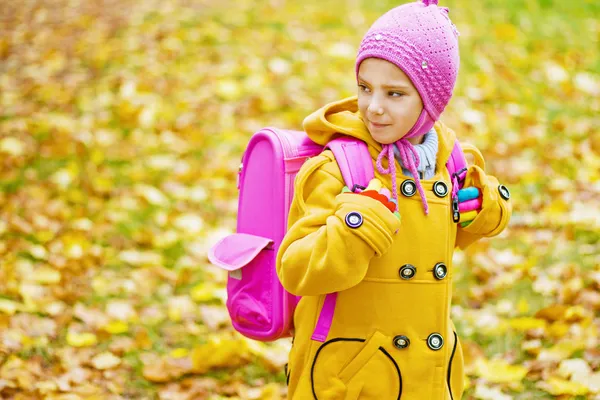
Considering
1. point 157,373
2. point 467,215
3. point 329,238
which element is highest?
point 467,215

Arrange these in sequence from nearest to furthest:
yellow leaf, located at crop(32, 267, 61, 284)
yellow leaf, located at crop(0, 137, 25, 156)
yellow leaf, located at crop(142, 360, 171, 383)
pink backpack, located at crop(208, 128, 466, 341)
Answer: pink backpack, located at crop(208, 128, 466, 341) → yellow leaf, located at crop(142, 360, 171, 383) → yellow leaf, located at crop(32, 267, 61, 284) → yellow leaf, located at crop(0, 137, 25, 156)

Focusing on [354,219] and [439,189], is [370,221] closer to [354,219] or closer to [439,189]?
[354,219]

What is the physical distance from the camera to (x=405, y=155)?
6.77 feet

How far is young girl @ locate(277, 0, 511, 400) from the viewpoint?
6.30ft

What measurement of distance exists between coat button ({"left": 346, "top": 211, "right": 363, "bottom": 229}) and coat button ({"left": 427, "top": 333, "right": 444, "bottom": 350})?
47 centimetres

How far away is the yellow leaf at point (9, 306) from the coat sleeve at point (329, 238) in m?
2.06

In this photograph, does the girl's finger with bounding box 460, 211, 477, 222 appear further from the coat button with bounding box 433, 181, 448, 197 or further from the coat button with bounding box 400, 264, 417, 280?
the coat button with bounding box 400, 264, 417, 280

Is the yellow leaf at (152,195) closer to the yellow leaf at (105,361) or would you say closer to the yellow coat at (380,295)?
the yellow leaf at (105,361)

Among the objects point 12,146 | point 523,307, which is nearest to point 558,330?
point 523,307

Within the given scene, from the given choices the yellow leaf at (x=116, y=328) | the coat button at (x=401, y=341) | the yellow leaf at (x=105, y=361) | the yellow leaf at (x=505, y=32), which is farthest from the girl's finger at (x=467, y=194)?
the yellow leaf at (x=505, y=32)

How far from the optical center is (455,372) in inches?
90.0

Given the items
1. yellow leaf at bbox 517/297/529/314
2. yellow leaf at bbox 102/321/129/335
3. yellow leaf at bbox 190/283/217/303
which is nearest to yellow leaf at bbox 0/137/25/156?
yellow leaf at bbox 190/283/217/303

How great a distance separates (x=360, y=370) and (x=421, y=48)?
864mm

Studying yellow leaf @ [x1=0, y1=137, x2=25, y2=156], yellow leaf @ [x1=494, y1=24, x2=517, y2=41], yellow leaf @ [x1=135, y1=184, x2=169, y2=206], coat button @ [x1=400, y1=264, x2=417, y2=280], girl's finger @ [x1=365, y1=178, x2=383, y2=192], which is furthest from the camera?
yellow leaf @ [x1=494, y1=24, x2=517, y2=41]
